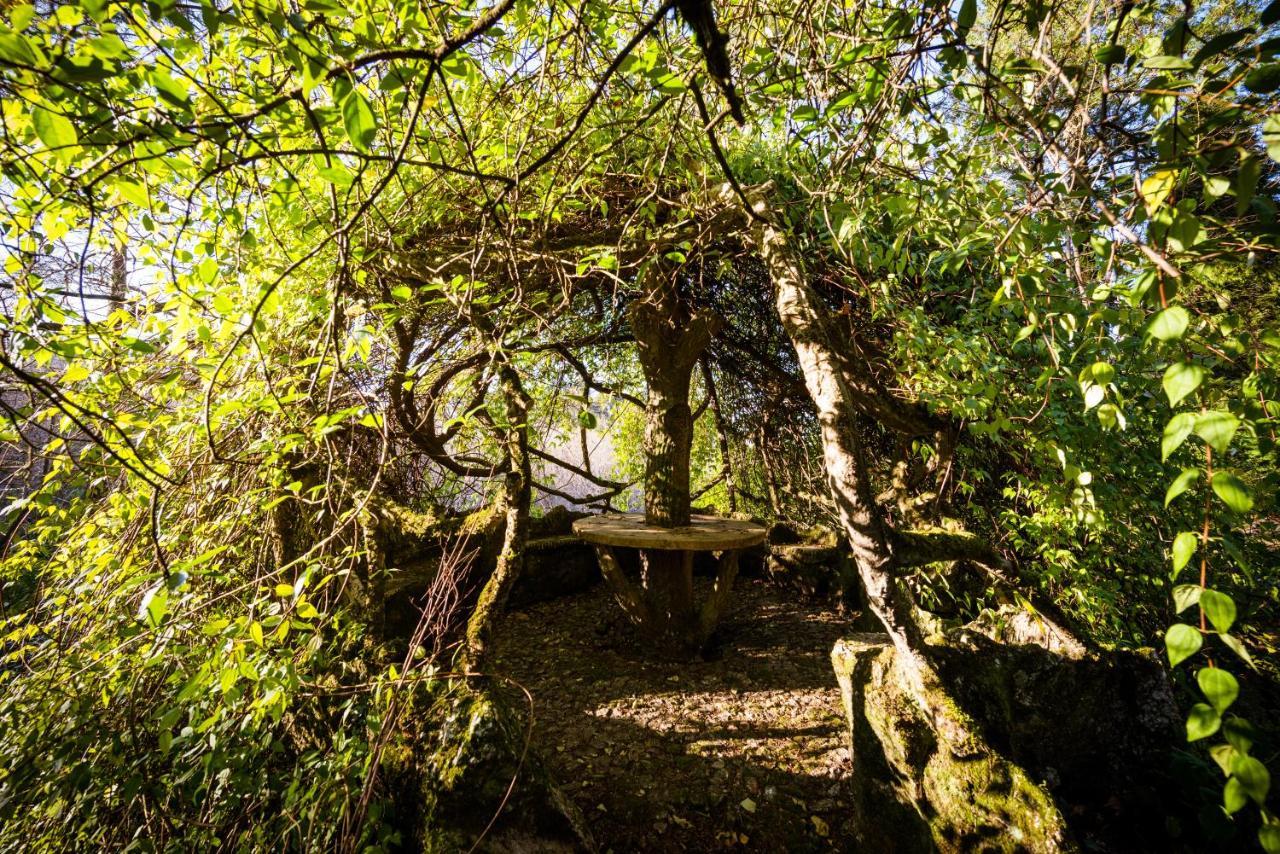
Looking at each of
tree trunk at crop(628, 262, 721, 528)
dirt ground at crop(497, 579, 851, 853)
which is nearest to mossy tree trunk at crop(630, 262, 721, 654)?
tree trunk at crop(628, 262, 721, 528)

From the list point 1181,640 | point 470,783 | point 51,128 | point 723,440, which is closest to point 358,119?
point 51,128

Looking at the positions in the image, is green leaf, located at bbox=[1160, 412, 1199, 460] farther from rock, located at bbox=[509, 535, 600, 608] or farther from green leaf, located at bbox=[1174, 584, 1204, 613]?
rock, located at bbox=[509, 535, 600, 608]

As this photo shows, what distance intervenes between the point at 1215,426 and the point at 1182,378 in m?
0.07

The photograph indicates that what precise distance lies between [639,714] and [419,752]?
1.65 m

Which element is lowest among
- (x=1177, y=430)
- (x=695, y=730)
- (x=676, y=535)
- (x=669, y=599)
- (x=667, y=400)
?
(x=695, y=730)

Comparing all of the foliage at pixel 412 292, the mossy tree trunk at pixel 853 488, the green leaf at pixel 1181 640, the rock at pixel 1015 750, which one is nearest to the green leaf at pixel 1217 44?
the foliage at pixel 412 292

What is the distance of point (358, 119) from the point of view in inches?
35.9

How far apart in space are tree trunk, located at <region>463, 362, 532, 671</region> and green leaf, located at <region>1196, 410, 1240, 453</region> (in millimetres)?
2243

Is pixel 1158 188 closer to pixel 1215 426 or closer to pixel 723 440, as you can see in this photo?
pixel 1215 426

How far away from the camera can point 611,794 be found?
8.85ft

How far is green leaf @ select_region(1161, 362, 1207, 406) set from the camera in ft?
2.25

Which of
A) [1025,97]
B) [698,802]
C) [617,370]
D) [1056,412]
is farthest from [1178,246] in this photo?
[617,370]

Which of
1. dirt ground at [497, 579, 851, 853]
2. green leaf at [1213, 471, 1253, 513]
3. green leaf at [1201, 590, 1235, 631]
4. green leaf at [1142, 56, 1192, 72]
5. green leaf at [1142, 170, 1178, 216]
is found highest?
green leaf at [1142, 56, 1192, 72]

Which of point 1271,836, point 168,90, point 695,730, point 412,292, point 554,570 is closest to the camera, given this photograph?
point 1271,836
